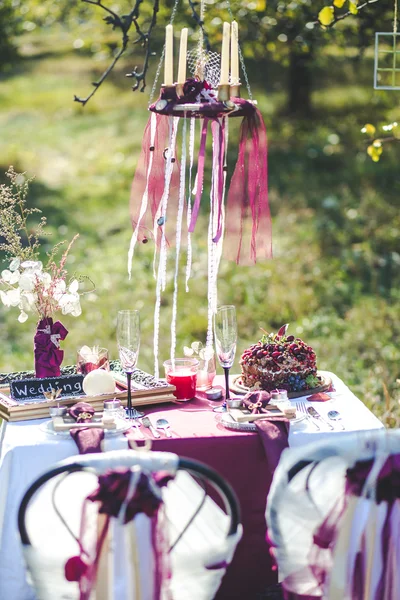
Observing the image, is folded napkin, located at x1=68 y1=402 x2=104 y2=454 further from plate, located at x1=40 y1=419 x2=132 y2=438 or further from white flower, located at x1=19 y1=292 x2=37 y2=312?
white flower, located at x1=19 y1=292 x2=37 y2=312

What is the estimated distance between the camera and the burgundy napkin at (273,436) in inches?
130

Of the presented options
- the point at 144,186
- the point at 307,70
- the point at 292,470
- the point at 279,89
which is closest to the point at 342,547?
the point at 292,470

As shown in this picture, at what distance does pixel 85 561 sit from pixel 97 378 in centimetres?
125

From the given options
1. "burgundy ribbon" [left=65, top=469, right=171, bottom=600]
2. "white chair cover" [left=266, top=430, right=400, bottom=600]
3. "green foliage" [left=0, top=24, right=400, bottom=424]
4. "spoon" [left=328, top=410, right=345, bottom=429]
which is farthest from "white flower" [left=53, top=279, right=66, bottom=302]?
"green foliage" [left=0, top=24, right=400, bottom=424]

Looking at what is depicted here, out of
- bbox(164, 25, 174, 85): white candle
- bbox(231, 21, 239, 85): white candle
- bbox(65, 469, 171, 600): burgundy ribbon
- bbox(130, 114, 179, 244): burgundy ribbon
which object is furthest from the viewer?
bbox(130, 114, 179, 244): burgundy ribbon

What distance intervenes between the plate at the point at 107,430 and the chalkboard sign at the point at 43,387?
25 cm

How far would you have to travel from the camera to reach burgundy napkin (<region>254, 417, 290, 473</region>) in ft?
10.9

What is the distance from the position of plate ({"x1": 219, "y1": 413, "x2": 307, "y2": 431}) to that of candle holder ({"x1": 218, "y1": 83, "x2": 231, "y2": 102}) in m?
1.22

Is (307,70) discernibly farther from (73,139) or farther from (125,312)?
(125,312)

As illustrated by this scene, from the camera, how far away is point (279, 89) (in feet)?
56.2

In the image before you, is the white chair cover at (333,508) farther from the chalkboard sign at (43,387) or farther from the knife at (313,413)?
the chalkboard sign at (43,387)

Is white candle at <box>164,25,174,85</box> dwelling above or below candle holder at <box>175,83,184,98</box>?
above

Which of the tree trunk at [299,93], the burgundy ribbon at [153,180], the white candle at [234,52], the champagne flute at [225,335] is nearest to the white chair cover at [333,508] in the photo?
the champagne flute at [225,335]

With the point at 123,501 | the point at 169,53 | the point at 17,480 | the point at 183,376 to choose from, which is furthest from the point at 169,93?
the point at 123,501
